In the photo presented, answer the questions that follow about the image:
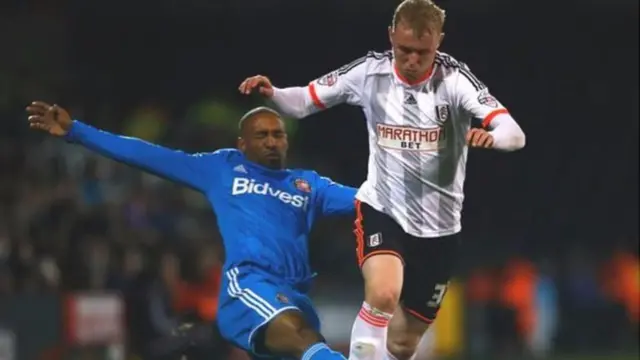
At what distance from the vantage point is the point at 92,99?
16844 millimetres

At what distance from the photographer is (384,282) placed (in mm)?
6312

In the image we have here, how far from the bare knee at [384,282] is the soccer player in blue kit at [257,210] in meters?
0.60

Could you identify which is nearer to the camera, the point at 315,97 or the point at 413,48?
the point at 413,48

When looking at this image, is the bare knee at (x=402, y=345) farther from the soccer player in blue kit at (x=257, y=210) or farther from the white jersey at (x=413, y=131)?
the white jersey at (x=413, y=131)

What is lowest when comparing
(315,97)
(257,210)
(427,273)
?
(427,273)

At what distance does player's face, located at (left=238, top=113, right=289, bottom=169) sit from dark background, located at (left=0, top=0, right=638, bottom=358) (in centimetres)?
682

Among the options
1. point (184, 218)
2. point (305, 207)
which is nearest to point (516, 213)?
point (184, 218)

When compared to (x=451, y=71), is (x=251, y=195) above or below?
below

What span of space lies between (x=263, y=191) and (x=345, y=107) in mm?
10905

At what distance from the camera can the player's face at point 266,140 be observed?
7.64 meters

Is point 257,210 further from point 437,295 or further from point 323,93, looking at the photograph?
point 437,295

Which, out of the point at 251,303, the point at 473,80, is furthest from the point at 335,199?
the point at 473,80

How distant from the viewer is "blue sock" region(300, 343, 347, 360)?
669 cm

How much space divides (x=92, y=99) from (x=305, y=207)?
9759 millimetres
